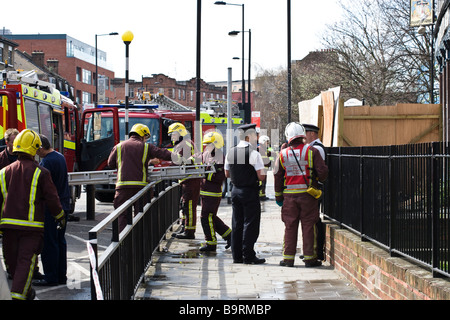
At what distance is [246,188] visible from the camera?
32.0ft

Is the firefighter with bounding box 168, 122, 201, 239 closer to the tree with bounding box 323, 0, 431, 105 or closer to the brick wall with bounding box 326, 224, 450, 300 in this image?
the brick wall with bounding box 326, 224, 450, 300

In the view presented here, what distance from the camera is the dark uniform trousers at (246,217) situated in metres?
9.73

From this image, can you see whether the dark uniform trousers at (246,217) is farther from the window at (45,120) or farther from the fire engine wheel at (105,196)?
the fire engine wheel at (105,196)

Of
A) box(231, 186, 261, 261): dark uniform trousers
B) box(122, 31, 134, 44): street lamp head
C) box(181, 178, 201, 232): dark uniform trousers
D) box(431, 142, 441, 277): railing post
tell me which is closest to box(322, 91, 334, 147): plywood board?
box(181, 178, 201, 232): dark uniform trousers

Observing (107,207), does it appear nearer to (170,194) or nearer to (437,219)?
(170,194)

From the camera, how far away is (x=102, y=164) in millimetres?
18188

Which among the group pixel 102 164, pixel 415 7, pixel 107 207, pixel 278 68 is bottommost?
pixel 107 207

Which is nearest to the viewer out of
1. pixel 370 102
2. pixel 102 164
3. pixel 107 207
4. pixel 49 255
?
pixel 49 255

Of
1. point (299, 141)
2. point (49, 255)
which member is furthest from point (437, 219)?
point (49, 255)

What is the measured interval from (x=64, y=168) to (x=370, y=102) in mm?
29185

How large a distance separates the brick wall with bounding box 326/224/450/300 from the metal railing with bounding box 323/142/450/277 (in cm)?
11

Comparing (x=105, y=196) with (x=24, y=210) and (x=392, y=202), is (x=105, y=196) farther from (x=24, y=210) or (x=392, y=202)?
(x=392, y=202)

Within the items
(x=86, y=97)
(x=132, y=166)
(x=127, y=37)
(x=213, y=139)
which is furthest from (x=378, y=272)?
(x=86, y=97)

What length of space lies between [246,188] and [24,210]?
3.59 meters
